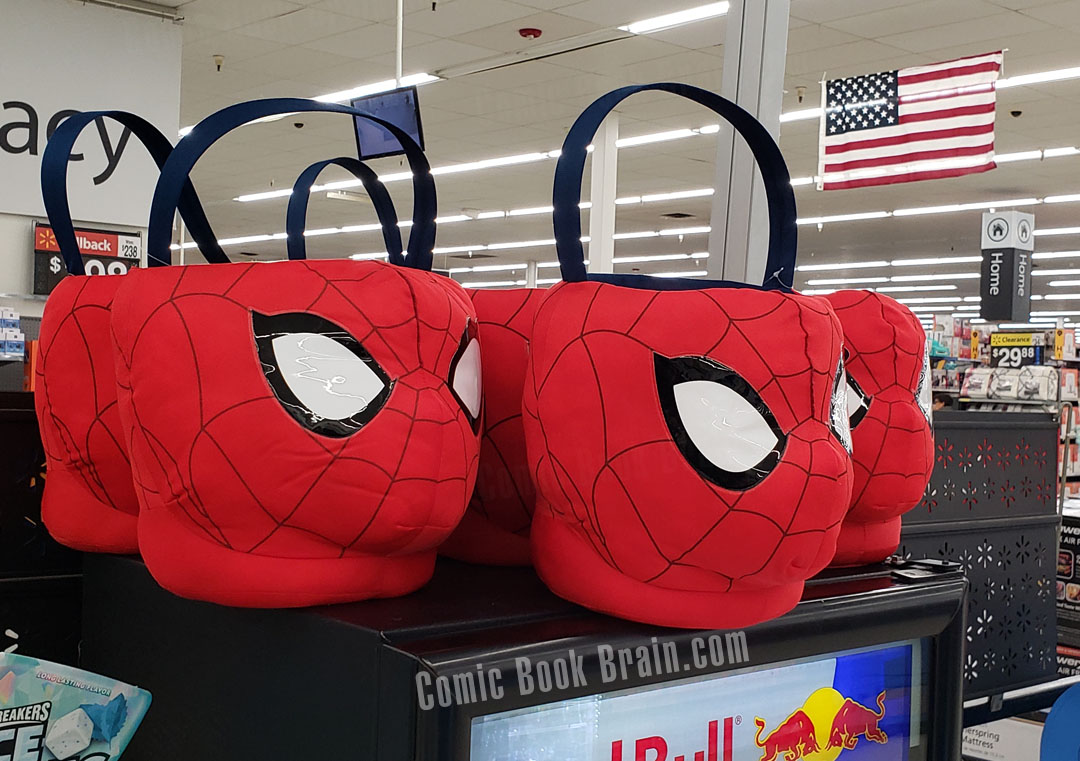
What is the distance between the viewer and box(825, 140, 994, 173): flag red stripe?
263 inches

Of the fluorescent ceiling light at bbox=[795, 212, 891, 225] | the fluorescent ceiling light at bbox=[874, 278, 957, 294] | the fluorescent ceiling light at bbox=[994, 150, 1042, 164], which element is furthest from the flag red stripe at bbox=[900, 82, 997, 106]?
the fluorescent ceiling light at bbox=[874, 278, 957, 294]

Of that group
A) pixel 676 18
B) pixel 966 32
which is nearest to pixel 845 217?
pixel 966 32

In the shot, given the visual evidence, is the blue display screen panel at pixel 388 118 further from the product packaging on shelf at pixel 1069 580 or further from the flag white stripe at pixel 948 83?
the flag white stripe at pixel 948 83

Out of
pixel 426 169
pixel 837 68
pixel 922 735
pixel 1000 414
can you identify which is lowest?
pixel 922 735

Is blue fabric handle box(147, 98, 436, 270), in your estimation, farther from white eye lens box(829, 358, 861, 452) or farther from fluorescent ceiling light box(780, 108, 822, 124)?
fluorescent ceiling light box(780, 108, 822, 124)

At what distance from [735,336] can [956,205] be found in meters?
13.1

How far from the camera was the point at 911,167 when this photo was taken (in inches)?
275

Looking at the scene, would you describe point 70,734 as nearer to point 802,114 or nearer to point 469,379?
point 469,379

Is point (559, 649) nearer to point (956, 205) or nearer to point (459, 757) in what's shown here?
point (459, 757)

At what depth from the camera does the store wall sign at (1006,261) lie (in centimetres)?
1171

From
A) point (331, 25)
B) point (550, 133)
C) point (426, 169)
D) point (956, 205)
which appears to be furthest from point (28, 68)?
point (956, 205)

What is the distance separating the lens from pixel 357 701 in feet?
2.60

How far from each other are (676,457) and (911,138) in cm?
673

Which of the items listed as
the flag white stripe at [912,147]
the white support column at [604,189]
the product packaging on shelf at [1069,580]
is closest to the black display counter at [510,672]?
the product packaging on shelf at [1069,580]
